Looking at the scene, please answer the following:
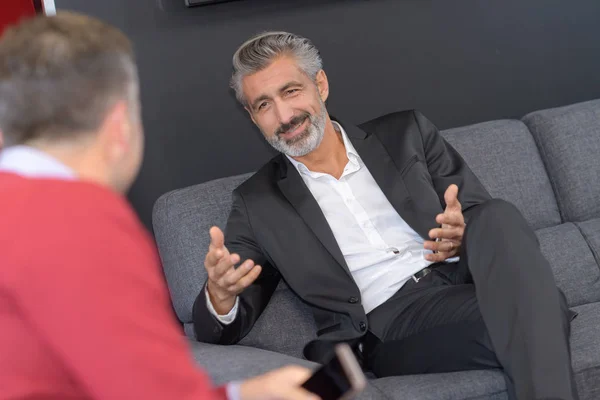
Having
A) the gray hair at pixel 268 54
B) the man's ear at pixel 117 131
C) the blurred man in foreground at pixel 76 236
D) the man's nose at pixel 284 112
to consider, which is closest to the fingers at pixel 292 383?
the blurred man in foreground at pixel 76 236

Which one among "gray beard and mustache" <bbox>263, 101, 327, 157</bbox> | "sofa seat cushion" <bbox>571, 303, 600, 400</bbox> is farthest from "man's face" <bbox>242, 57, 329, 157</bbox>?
"sofa seat cushion" <bbox>571, 303, 600, 400</bbox>

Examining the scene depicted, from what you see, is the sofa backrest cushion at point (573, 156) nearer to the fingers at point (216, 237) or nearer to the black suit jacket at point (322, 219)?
the black suit jacket at point (322, 219)

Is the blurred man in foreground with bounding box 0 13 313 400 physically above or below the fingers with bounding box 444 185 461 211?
above

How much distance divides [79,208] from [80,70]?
20cm

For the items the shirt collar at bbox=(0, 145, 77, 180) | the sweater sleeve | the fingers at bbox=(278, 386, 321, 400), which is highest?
the shirt collar at bbox=(0, 145, 77, 180)

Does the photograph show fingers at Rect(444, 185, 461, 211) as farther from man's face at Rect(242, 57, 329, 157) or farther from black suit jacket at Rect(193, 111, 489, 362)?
man's face at Rect(242, 57, 329, 157)

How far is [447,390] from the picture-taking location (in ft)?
6.86

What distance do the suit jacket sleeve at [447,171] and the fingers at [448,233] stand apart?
181 mm

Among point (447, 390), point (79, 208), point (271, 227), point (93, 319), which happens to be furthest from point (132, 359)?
point (271, 227)

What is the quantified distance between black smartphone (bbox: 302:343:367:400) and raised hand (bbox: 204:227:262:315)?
2.75ft

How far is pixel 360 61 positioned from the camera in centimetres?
327

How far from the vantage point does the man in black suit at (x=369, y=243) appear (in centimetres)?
208

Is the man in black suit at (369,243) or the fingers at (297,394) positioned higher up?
the fingers at (297,394)

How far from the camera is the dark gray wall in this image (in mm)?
3041
